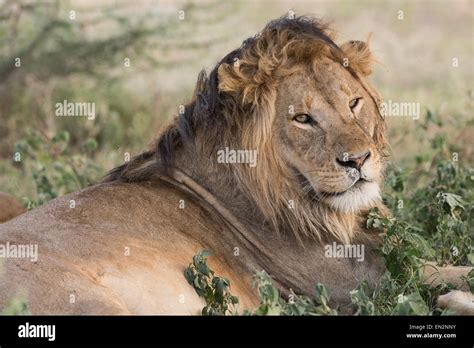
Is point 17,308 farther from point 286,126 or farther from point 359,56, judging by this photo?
point 359,56

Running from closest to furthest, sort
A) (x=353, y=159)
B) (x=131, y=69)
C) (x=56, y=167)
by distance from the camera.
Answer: (x=353, y=159)
(x=56, y=167)
(x=131, y=69)

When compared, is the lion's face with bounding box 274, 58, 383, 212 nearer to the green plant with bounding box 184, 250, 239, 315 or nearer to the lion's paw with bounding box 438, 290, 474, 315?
the lion's paw with bounding box 438, 290, 474, 315

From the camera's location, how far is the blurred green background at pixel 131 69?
10602mm

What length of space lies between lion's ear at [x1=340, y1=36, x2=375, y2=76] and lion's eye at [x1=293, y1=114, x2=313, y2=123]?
490mm

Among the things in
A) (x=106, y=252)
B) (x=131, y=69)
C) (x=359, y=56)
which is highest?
(x=131, y=69)

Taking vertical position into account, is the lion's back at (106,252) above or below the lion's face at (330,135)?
below

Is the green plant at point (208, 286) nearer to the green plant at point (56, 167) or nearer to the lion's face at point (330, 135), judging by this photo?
the lion's face at point (330, 135)

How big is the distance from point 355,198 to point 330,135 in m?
0.34

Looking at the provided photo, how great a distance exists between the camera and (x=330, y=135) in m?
5.86

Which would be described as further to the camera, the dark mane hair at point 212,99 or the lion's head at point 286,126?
the dark mane hair at point 212,99

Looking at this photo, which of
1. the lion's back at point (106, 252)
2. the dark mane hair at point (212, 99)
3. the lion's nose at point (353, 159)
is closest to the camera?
the lion's back at point (106, 252)

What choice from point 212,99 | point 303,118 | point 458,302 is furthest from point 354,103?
point 458,302

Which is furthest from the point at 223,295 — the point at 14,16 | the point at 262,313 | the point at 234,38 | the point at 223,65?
the point at 234,38

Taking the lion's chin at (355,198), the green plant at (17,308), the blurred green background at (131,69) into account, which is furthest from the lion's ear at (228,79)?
the blurred green background at (131,69)
